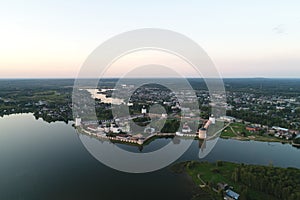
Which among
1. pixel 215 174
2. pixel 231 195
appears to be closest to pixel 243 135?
pixel 215 174

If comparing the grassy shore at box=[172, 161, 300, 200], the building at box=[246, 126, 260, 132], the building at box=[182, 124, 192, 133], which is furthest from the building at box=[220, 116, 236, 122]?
the grassy shore at box=[172, 161, 300, 200]

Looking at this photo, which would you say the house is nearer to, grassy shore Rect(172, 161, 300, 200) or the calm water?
grassy shore Rect(172, 161, 300, 200)

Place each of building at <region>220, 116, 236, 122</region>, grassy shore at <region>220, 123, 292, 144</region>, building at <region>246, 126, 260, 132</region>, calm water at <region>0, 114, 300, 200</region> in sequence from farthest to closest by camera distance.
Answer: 1. building at <region>220, 116, 236, 122</region>
2. building at <region>246, 126, 260, 132</region>
3. grassy shore at <region>220, 123, 292, 144</region>
4. calm water at <region>0, 114, 300, 200</region>

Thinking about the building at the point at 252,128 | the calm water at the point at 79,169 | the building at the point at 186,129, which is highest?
the building at the point at 186,129

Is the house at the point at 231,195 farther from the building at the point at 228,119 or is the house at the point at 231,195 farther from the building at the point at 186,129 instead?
the building at the point at 228,119

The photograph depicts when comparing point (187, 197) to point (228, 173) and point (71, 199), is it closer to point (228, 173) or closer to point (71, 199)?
point (228, 173)

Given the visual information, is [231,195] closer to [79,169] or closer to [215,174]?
[215,174]

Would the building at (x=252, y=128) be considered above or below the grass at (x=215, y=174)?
above

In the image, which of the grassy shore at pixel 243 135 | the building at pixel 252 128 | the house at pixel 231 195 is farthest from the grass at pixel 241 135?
the house at pixel 231 195
